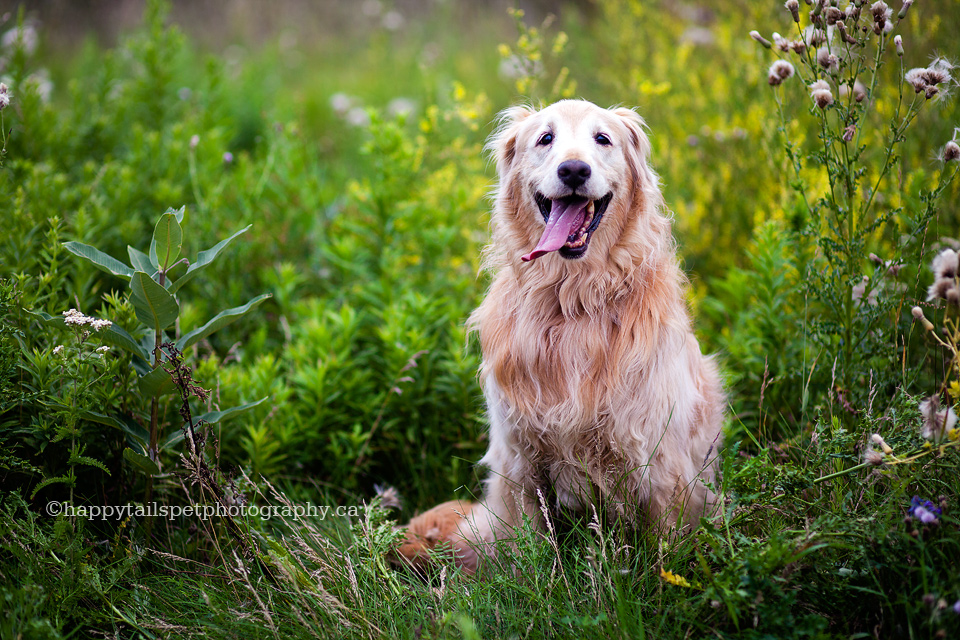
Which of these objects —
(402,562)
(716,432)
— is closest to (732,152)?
(716,432)

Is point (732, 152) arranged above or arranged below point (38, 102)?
below

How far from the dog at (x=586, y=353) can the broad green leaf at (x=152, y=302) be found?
1.18 metres

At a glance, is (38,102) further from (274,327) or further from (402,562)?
(402,562)

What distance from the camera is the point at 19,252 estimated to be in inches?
114

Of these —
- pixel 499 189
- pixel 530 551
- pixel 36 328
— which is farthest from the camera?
pixel 499 189

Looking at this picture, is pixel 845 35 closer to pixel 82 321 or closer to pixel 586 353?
pixel 586 353

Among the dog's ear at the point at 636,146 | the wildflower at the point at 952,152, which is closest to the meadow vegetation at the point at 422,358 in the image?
the wildflower at the point at 952,152

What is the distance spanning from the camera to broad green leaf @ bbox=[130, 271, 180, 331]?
6.95 ft

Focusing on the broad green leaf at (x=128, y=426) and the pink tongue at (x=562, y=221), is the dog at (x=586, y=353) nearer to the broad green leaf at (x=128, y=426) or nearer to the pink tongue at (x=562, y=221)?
the pink tongue at (x=562, y=221)

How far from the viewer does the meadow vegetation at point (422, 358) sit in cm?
199

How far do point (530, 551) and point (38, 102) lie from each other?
4.23 metres

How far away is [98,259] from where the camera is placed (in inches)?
89.6

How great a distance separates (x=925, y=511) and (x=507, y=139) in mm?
2060

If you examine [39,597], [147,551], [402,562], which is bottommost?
[402,562]
